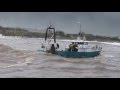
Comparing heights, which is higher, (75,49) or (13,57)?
(75,49)

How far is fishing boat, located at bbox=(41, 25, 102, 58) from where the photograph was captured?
8438 mm

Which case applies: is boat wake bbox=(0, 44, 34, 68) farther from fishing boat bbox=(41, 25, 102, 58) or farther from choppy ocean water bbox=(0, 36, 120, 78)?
fishing boat bbox=(41, 25, 102, 58)

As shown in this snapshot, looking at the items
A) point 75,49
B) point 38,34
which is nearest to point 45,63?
point 38,34

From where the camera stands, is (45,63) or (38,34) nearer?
(45,63)

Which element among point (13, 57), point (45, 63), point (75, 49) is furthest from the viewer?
point (75, 49)

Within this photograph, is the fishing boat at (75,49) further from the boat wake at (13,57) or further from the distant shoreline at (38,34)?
the boat wake at (13,57)

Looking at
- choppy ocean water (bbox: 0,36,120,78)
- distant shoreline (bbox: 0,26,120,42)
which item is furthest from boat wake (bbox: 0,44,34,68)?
distant shoreline (bbox: 0,26,120,42)

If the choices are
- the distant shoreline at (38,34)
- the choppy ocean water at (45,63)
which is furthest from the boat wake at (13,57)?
the distant shoreline at (38,34)

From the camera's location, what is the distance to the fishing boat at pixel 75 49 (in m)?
8.44

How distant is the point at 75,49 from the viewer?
8531 millimetres

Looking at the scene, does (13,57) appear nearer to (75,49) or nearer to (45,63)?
(45,63)
